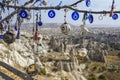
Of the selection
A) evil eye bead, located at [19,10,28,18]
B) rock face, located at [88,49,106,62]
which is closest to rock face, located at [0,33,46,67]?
evil eye bead, located at [19,10,28,18]

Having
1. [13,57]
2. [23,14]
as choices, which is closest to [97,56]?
[13,57]

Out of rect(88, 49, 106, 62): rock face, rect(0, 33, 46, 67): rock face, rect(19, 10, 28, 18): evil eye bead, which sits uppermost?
rect(19, 10, 28, 18): evil eye bead

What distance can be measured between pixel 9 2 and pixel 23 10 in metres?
0.53

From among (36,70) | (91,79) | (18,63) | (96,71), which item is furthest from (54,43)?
(36,70)

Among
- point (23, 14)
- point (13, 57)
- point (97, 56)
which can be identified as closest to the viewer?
point (23, 14)

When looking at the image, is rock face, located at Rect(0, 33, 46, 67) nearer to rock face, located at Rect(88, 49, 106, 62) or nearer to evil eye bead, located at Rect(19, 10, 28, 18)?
evil eye bead, located at Rect(19, 10, 28, 18)

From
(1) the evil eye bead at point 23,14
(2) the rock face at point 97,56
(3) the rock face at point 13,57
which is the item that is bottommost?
(2) the rock face at point 97,56

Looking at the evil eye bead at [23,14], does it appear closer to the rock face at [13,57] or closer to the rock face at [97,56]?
the rock face at [13,57]

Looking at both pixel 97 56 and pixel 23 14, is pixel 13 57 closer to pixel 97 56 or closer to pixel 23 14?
pixel 23 14

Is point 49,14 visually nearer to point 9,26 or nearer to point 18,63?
point 9,26

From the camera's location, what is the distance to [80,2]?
4.93 metres

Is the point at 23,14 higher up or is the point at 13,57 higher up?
Result: the point at 23,14

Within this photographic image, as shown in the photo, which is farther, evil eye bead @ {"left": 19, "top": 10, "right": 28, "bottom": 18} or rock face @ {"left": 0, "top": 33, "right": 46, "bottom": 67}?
rock face @ {"left": 0, "top": 33, "right": 46, "bottom": 67}

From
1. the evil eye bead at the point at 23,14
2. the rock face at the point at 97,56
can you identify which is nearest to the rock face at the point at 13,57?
the evil eye bead at the point at 23,14
